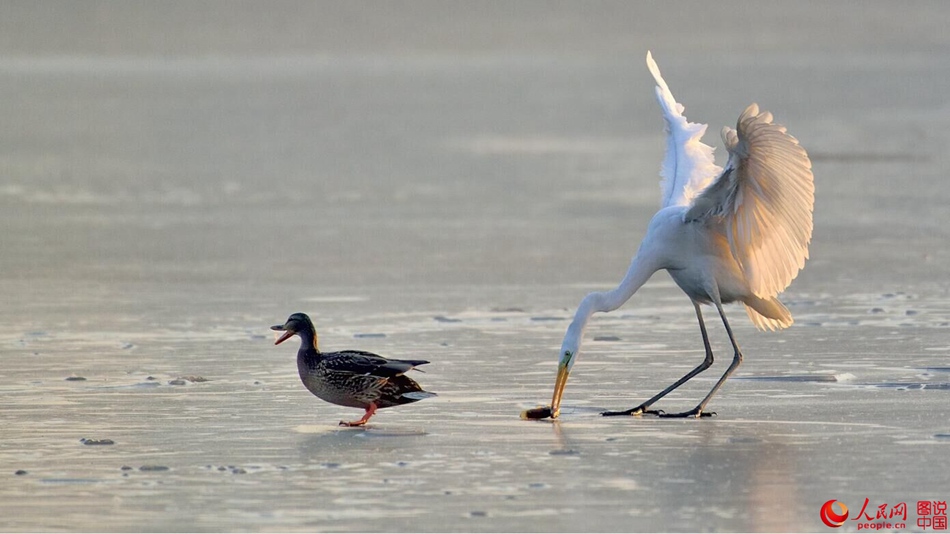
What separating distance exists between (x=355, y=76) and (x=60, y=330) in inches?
2085

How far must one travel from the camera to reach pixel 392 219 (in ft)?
73.2

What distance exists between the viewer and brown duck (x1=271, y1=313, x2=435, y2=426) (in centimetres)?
1026

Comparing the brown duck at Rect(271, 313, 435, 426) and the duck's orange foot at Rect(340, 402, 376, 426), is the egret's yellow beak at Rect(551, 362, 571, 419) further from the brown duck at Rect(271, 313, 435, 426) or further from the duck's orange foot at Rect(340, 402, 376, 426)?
the duck's orange foot at Rect(340, 402, 376, 426)

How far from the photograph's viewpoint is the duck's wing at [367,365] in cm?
1026

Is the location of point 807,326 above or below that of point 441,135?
below

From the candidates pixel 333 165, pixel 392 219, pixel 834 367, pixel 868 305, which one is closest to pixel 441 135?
pixel 333 165

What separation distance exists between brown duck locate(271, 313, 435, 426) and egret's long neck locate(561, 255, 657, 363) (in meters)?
0.87

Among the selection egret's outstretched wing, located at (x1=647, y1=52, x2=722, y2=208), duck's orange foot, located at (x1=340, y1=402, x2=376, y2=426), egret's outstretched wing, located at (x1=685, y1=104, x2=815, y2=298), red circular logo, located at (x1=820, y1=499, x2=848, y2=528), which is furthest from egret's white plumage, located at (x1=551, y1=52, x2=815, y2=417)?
red circular logo, located at (x1=820, y1=499, x2=848, y2=528)

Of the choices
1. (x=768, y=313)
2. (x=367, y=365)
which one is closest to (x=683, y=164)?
(x=768, y=313)

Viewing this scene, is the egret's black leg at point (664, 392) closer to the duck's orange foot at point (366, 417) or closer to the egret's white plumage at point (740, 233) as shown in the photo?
the egret's white plumage at point (740, 233)

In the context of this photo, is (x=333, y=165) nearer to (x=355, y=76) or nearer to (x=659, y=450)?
(x=659, y=450)

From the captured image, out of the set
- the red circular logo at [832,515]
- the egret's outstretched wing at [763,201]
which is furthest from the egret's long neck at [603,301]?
the red circular logo at [832,515]

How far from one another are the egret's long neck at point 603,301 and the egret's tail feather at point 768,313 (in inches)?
35.7

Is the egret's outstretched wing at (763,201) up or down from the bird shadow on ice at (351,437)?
up
